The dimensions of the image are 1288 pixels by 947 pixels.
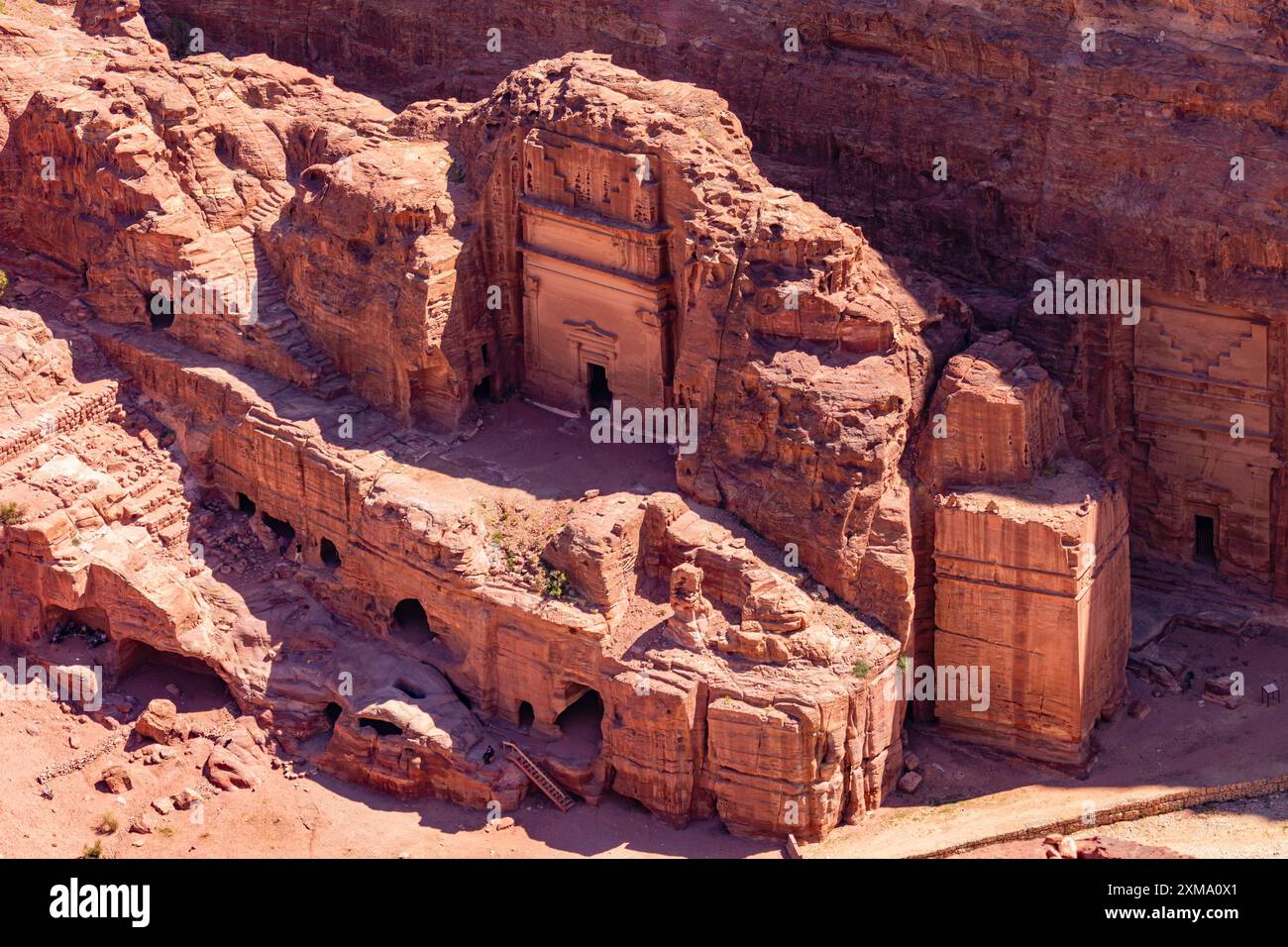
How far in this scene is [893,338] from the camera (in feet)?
167

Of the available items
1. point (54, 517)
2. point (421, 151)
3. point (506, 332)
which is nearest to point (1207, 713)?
point (506, 332)

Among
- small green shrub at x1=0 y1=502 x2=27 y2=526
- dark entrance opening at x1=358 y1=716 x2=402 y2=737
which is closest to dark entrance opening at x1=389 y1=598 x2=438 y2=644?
dark entrance opening at x1=358 y1=716 x2=402 y2=737

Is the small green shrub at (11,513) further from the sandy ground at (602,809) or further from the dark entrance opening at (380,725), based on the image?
the dark entrance opening at (380,725)

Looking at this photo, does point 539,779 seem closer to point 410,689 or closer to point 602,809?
point 602,809

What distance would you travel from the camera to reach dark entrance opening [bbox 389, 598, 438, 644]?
53406 mm

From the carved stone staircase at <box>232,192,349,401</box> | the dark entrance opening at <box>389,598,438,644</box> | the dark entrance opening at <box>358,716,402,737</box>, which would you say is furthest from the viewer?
the carved stone staircase at <box>232,192,349,401</box>

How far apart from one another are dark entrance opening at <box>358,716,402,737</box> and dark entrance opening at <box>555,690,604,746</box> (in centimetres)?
335

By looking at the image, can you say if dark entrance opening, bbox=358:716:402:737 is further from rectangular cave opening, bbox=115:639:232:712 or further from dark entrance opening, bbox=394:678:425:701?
rectangular cave opening, bbox=115:639:232:712

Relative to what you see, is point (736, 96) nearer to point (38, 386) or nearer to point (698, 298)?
point (698, 298)

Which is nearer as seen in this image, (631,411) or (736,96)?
(631,411)

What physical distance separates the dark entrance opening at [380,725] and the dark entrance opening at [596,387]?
8.53 meters

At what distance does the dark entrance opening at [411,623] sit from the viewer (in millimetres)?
53406

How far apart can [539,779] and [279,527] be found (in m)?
8.80

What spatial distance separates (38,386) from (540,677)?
43.6 ft
